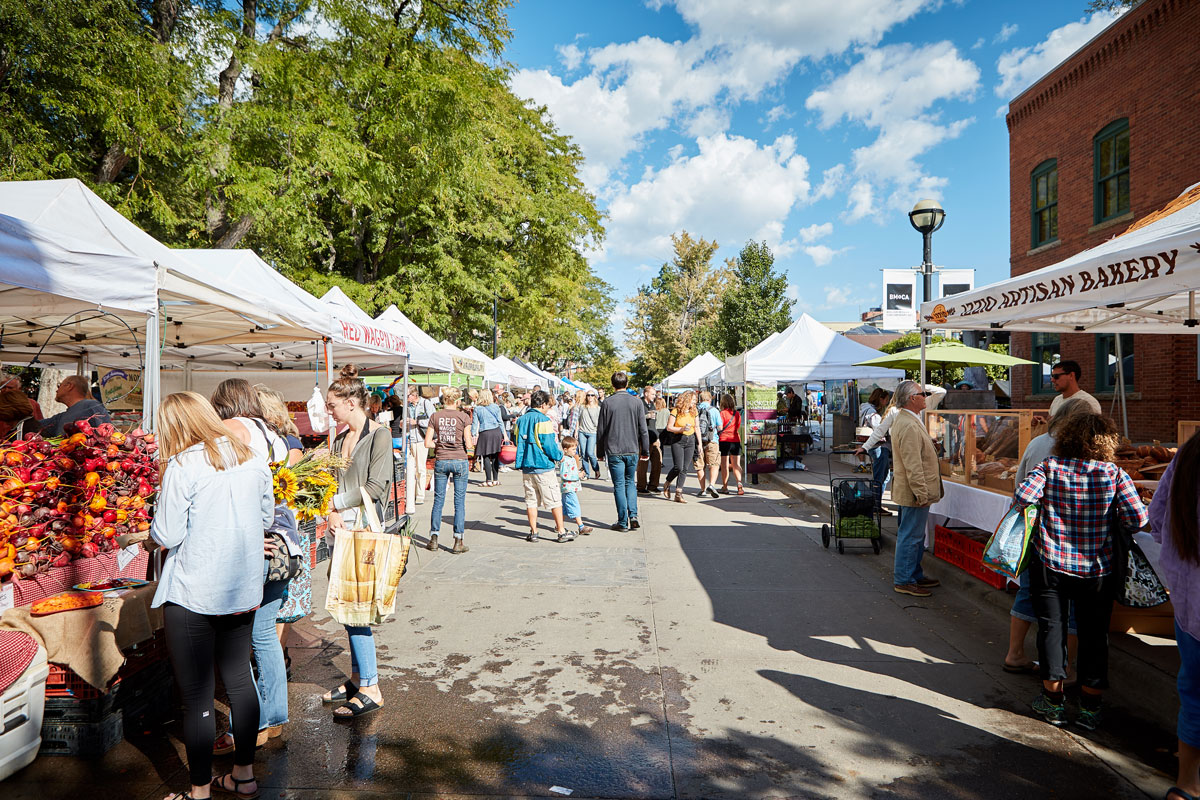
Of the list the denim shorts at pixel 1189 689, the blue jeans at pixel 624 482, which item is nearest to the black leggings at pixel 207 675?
the denim shorts at pixel 1189 689

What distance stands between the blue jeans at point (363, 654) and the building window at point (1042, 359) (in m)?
16.9

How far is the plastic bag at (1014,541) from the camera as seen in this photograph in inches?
150

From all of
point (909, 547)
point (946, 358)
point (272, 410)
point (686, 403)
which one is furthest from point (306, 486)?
point (946, 358)

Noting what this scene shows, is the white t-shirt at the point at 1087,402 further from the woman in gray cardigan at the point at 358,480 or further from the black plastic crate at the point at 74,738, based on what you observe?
the black plastic crate at the point at 74,738

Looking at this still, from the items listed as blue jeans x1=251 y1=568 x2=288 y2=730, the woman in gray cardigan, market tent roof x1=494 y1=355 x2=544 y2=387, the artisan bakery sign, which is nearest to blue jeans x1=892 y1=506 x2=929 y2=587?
the artisan bakery sign

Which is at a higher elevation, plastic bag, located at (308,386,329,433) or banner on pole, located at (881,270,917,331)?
banner on pole, located at (881,270,917,331)

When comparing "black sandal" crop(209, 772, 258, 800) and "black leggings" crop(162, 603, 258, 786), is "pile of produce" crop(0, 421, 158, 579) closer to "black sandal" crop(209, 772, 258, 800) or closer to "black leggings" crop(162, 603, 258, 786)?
"black leggings" crop(162, 603, 258, 786)

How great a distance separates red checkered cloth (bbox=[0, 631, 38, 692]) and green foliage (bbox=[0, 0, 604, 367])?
9.98 meters

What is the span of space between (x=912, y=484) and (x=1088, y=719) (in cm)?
250

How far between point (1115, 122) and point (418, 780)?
17326 millimetres

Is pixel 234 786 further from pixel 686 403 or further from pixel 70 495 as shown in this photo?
pixel 686 403

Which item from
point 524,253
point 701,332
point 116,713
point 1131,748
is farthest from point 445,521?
point 701,332

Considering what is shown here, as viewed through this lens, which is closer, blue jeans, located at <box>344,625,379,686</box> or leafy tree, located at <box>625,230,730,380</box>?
blue jeans, located at <box>344,625,379,686</box>

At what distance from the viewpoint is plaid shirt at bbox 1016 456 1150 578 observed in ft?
11.9
